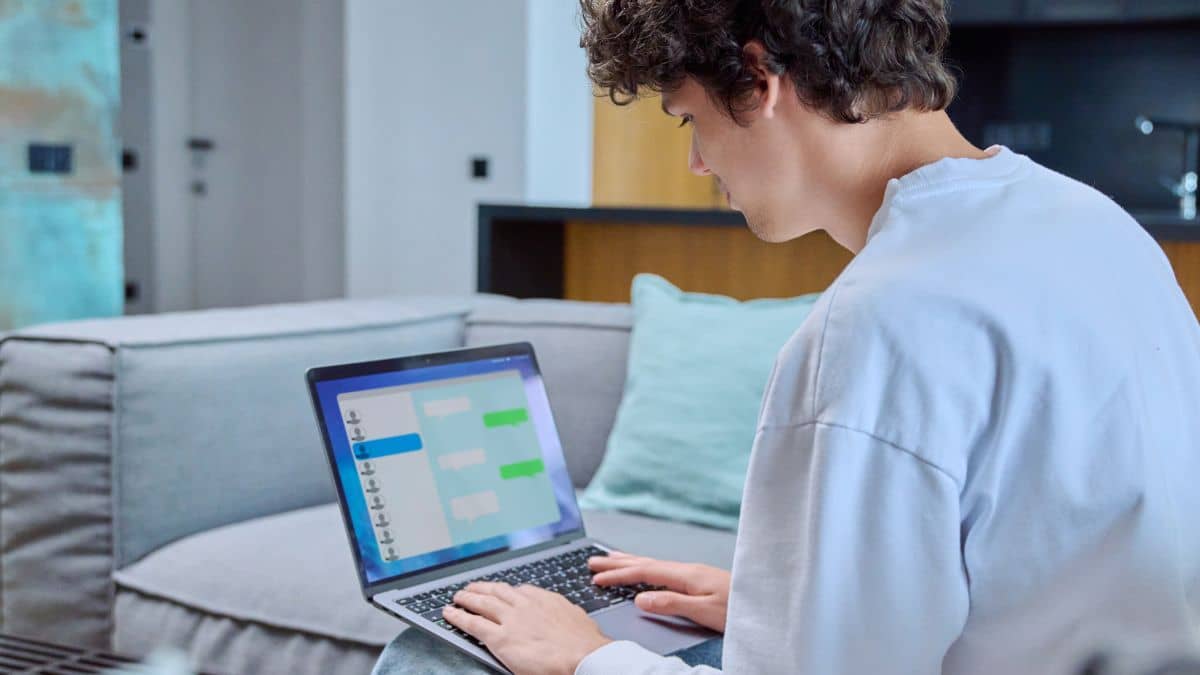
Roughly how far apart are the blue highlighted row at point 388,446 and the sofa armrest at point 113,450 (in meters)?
0.66

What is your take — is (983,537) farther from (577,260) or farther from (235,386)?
(577,260)

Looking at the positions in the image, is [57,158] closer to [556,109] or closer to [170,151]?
[556,109]

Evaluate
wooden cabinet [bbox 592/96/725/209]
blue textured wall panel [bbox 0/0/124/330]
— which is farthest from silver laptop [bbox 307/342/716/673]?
wooden cabinet [bbox 592/96/725/209]

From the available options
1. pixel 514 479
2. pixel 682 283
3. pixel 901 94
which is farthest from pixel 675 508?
pixel 682 283

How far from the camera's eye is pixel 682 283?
3.22 metres

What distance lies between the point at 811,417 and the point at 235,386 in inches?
50.5

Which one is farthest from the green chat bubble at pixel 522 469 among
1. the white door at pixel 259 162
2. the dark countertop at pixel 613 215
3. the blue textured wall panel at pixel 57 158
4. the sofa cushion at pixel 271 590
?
the white door at pixel 259 162

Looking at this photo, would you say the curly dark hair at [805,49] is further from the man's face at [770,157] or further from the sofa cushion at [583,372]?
the sofa cushion at [583,372]

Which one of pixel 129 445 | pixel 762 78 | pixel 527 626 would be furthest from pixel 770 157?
pixel 129 445

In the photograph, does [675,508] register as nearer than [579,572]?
No

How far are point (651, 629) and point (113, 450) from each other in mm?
942

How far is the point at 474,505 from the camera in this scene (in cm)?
127

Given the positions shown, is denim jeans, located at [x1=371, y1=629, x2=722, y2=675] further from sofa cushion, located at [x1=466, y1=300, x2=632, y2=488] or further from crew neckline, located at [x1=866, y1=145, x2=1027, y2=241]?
sofa cushion, located at [x1=466, y1=300, x2=632, y2=488]

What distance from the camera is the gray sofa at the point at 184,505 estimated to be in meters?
1.59
